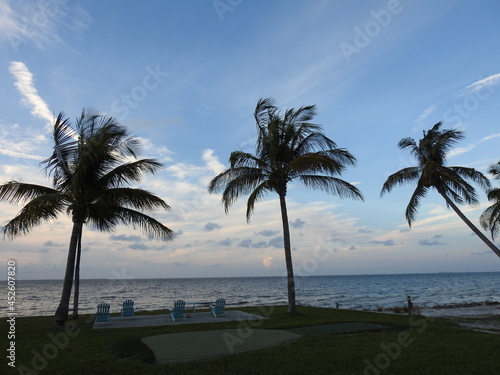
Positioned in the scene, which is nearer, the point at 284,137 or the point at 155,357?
the point at 155,357

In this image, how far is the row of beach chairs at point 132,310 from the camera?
551 inches

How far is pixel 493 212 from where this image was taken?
843 inches

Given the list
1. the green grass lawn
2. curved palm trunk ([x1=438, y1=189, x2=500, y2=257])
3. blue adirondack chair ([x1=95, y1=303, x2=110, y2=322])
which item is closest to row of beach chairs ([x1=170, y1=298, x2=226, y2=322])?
blue adirondack chair ([x1=95, y1=303, x2=110, y2=322])

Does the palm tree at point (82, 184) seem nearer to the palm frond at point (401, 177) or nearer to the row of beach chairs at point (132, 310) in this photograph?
the row of beach chairs at point (132, 310)

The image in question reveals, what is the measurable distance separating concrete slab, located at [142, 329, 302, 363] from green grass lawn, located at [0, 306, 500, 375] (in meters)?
0.38

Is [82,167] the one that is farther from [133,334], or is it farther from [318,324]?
[318,324]

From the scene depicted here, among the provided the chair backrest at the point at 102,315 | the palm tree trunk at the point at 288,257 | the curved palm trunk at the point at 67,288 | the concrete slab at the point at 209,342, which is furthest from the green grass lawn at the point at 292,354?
the palm tree trunk at the point at 288,257

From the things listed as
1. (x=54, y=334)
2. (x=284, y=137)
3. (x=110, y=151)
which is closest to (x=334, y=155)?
(x=284, y=137)

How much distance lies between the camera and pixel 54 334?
11.0 m

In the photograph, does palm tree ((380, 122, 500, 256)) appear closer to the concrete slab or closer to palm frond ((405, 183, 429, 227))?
palm frond ((405, 183, 429, 227))

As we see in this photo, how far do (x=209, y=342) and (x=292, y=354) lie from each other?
2.78 m

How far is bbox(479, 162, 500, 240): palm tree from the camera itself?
1951 cm

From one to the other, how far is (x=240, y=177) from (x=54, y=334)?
9.83 meters

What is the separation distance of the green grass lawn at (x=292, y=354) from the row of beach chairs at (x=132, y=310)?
6.68 ft
